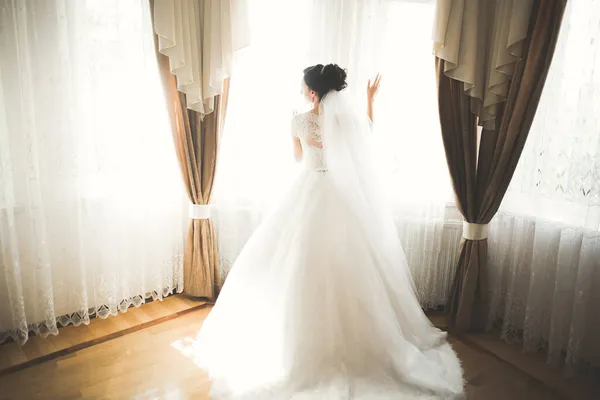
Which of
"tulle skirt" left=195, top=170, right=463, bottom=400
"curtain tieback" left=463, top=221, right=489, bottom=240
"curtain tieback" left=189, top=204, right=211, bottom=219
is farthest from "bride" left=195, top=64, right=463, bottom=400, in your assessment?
"curtain tieback" left=189, top=204, right=211, bottom=219

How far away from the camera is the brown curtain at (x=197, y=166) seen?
2766 millimetres

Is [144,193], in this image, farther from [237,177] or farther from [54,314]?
[54,314]

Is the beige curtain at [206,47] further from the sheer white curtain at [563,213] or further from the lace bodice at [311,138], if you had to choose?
the sheer white curtain at [563,213]

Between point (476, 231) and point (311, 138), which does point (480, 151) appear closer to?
point (476, 231)

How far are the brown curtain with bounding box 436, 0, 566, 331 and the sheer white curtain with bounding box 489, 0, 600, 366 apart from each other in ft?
0.43

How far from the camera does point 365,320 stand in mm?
2148

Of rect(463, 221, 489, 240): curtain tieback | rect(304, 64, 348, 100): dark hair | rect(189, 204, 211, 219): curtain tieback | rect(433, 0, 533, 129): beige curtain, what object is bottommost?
rect(463, 221, 489, 240): curtain tieback

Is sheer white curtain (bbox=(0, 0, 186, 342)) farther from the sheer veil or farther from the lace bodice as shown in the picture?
the sheer veil

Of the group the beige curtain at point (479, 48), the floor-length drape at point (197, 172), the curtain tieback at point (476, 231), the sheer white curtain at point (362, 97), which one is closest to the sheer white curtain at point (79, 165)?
the floor-length drape at point (197, 172)

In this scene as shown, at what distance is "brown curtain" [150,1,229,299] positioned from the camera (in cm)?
277

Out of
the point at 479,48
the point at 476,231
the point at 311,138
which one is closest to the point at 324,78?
the point at 311,138

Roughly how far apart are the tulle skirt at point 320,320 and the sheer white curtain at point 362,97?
60 cm

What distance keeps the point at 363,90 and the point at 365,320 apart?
1.64 meters

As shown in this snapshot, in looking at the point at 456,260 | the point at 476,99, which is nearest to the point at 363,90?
the point at 476,99
